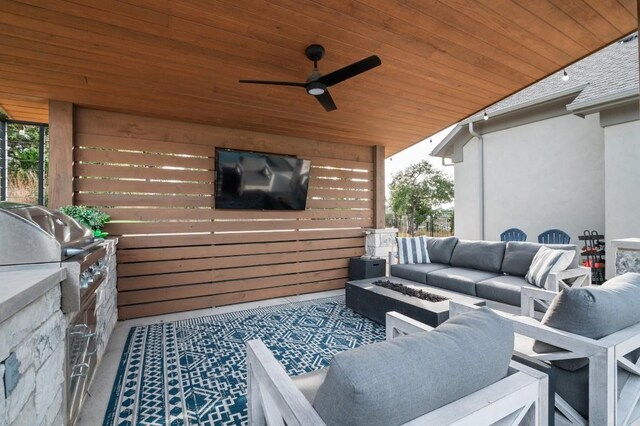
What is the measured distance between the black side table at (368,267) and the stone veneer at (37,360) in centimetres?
384

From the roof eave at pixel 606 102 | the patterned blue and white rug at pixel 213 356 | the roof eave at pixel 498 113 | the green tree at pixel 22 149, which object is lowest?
the patterned blue and white rug at pixel 213 356

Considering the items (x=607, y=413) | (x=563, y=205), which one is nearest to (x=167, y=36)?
(x=607, y=413)

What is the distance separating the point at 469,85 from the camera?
3.37 m

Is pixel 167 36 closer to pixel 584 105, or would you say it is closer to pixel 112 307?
pixel 112 307

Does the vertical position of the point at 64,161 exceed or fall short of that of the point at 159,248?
it exceeds it

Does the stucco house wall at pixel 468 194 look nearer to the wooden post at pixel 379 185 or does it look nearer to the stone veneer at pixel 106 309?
the wooden post at pixel 379 185

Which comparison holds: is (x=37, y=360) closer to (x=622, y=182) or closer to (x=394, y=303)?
(x=394, y=303)

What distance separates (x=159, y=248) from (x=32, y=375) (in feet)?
9.64

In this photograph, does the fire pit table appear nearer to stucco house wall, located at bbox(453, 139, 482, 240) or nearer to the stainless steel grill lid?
the stainless steel grill lid

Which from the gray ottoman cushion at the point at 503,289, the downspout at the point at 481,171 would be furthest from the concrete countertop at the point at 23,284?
the downspout at the point at 481,171

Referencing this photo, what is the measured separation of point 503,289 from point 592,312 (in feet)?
7.17

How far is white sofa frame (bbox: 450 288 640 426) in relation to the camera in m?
1.32

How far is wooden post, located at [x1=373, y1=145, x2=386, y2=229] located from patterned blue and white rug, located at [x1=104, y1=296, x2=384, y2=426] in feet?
6.19

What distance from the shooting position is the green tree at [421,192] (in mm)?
9930
